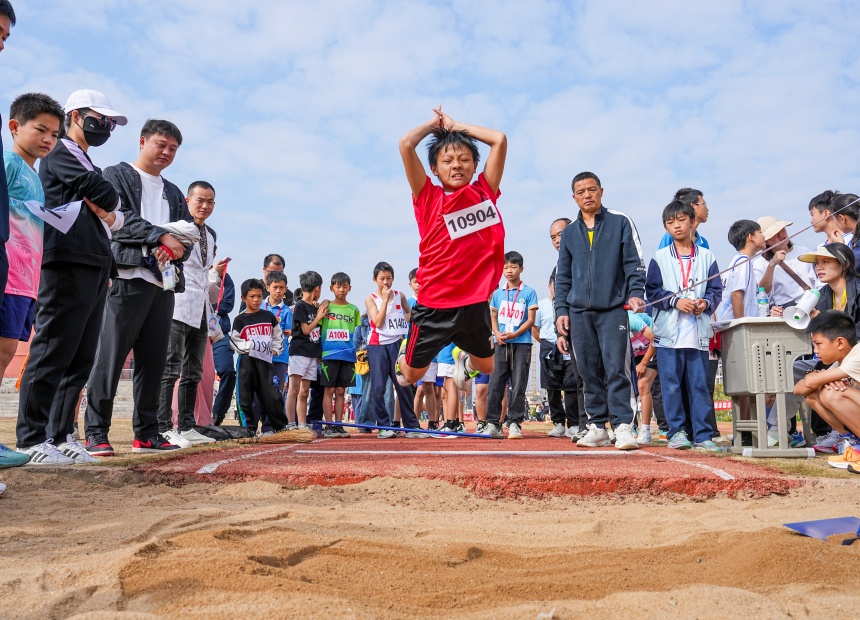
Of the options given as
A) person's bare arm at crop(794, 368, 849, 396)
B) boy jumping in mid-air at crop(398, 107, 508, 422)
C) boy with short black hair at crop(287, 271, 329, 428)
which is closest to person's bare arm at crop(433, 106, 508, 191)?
boy jumping in mid-air at crop(398, 107, 508, 422)

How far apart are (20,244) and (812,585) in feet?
12.7

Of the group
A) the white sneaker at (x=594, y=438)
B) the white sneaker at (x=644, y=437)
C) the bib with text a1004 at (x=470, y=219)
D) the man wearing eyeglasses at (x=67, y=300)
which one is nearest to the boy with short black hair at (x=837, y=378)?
the white sneaker at (x=594, y=438)

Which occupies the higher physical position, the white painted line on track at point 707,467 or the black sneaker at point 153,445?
the black sneaker at point 153,445

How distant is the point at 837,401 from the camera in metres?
3.91

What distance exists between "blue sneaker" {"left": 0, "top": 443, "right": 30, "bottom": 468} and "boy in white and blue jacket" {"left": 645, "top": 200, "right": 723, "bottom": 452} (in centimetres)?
453

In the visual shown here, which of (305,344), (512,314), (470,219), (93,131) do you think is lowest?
(305,344)

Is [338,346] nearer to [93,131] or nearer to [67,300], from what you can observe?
[93,131]

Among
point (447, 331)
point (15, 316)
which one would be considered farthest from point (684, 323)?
point (15, 316)

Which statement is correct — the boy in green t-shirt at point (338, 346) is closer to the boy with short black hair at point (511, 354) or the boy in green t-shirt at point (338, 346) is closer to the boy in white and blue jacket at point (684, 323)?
the boy with short black hair at point (511, 354)

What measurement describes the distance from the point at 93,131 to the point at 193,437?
2.65 meters

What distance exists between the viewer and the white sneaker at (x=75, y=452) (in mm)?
4137

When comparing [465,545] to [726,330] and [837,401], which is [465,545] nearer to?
[837,401]

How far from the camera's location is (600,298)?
224 inches

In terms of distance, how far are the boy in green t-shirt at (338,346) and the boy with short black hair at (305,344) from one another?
3.9 inches
